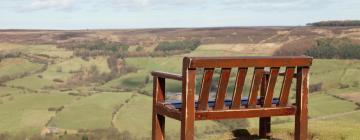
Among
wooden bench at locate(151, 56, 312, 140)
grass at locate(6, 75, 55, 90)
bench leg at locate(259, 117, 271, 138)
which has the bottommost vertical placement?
grass at locate(6, 75, 55, 90)

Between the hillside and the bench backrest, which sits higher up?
the bench backrest

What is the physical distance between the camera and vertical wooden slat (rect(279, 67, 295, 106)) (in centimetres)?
814

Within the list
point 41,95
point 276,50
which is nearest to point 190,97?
point 41,95

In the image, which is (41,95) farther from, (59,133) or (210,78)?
(210,78)

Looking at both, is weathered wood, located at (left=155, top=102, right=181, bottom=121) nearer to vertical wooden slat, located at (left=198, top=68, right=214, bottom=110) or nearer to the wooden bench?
the wooden bench

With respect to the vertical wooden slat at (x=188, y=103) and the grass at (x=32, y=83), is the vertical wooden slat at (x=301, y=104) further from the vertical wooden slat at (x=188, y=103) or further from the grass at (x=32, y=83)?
the grass at (x=32, y=83)

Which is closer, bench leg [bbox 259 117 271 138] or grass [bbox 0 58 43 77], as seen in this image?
bench leg [bbox 259 117 271 138]

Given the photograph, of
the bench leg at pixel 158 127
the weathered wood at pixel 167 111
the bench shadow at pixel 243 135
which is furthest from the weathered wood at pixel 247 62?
the bench shadow at pixel 243 135

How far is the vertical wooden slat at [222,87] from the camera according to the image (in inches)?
298

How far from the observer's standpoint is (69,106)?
355 feet

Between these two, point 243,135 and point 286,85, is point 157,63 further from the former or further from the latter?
point 286,85

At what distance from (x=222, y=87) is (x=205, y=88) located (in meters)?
0.27

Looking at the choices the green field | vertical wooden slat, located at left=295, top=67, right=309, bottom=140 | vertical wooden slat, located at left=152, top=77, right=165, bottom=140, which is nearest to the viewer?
vertical wooden slat, located at left=295, top=67, right=309, bottom=140

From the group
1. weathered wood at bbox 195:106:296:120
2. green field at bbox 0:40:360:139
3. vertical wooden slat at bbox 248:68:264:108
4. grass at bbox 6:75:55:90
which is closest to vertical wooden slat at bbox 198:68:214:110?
weathered wood at bbox 195:106:296:120
